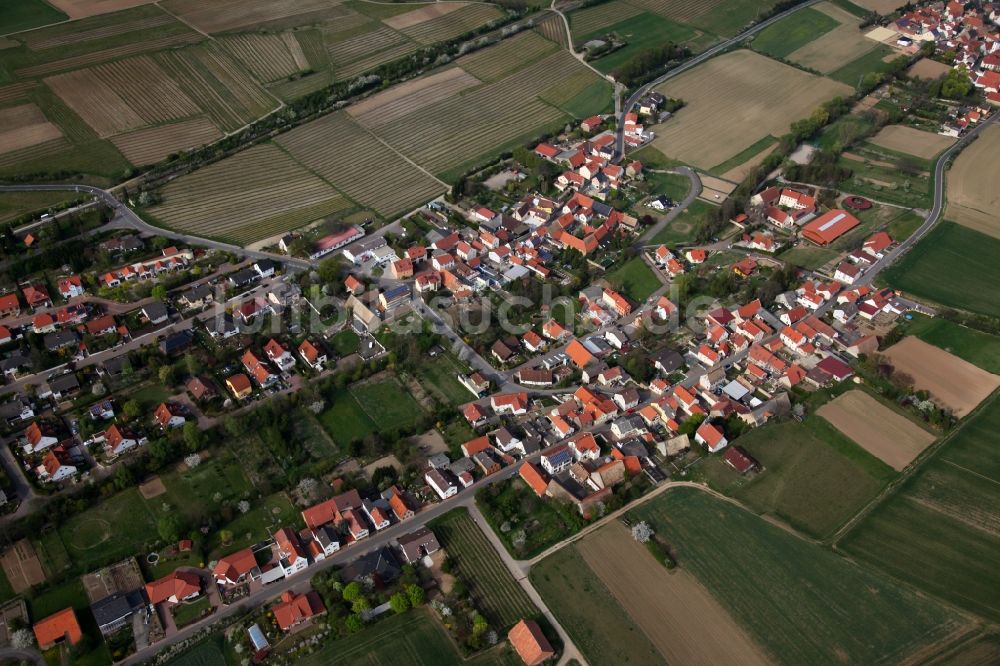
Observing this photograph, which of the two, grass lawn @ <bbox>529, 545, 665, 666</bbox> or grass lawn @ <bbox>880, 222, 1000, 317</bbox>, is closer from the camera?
grass lawn @ <bbox>529, 545, 665, 666</bbox>

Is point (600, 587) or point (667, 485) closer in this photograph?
point (600, 587)

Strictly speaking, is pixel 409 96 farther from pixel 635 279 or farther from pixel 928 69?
pixel 928 69

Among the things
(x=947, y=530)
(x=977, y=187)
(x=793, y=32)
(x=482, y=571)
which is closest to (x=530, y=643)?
(x=482, y=571)

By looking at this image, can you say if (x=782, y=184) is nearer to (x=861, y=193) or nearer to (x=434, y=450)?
(x=861, y=193)

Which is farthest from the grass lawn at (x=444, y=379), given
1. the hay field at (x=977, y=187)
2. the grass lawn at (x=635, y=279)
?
the hay field at (x=977, y=187)

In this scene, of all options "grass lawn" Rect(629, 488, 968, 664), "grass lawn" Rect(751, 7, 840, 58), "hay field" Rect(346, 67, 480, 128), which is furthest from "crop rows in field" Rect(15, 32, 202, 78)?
"grass lawn" Rect(629, 488, 968, 664)

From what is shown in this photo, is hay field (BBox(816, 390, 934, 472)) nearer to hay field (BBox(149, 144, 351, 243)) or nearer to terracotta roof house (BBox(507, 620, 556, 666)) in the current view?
terracotta roof house (BBox(507, 620, 556, 666))

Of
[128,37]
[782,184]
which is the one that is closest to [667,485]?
[782,184]
